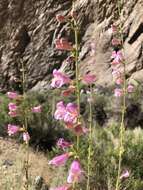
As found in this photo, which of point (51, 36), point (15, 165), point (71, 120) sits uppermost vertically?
point (71, 120)

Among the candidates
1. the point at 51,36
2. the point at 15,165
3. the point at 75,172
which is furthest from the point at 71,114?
the point at 51,36

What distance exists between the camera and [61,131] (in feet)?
33.8

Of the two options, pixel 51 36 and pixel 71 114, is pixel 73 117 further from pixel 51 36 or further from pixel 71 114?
pixel 51 36

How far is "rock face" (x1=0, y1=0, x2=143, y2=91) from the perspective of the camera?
50.5 feet

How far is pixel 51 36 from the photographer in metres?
16.9

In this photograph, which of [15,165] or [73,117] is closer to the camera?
[73,117]

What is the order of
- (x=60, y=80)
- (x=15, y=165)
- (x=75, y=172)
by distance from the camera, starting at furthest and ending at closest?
1. (x=15, y=165)
2. (x=60, y=80)
3. (x=75, y=172)

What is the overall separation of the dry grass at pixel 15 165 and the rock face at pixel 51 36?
559cm

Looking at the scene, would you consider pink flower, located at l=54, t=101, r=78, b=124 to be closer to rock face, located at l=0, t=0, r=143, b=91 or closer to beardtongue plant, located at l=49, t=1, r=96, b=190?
beardtongue plant, located at l=49, t=1, r=96, b=190

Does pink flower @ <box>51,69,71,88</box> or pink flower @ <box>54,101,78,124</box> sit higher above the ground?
pink flower @ <box>51,69,71,88</box>

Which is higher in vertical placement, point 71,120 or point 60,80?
point 60,80

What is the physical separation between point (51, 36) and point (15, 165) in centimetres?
868

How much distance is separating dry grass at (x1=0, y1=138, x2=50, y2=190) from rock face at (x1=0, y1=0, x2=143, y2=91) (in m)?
5.59

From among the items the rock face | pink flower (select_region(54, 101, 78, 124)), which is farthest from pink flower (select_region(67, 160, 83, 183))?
the rock face
